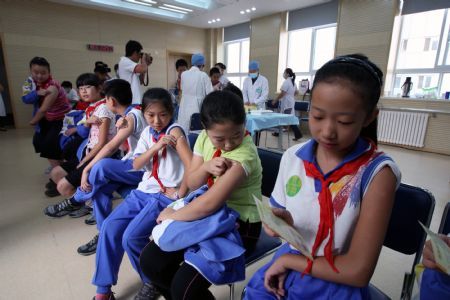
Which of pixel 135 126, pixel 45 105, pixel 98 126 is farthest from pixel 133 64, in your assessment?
pixel 135 126

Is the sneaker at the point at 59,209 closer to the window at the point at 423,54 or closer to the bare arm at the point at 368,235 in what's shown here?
the bare arm at the point at 368,235

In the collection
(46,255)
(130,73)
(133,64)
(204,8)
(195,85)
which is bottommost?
(46,255)

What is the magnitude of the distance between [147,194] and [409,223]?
117 centimetres

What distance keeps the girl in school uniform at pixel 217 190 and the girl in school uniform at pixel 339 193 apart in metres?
0.23

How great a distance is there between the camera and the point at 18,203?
8.19 ft

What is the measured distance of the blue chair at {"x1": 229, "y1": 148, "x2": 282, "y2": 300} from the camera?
1.12 metres

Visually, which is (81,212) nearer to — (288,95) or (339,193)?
(339,193)

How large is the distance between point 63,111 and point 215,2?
4.81 metres

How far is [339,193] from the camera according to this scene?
2.36 ft

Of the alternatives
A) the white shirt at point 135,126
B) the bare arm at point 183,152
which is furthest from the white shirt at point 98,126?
the bare arm at point 183,152

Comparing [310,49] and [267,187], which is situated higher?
[310,49]

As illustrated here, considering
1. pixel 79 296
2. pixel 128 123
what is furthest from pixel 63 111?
pixel 79 296

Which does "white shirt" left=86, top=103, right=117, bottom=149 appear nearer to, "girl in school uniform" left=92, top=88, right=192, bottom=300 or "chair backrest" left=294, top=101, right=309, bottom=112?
"girl in school uniform" left=92, top=88, right=192, bottom=300

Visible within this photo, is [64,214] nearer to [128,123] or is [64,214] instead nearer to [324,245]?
[128,123]
